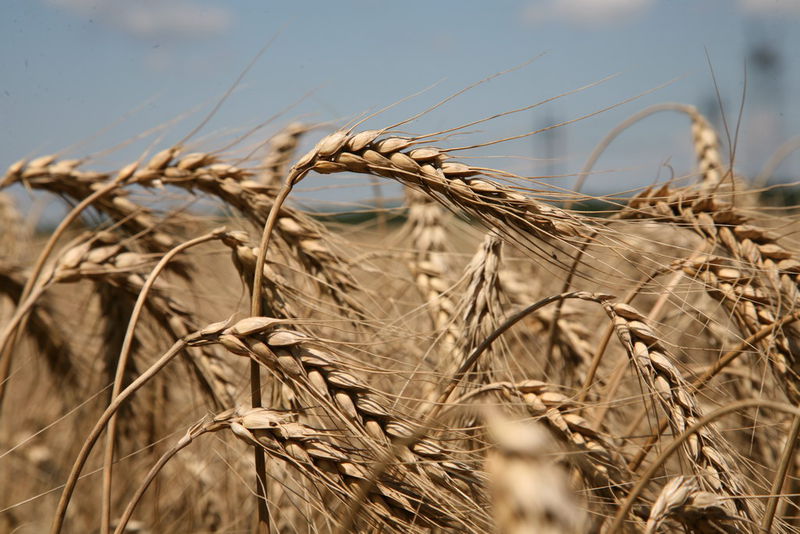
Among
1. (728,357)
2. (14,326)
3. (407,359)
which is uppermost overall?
(14,326)

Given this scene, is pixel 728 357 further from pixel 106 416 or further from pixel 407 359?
pixel 106 416

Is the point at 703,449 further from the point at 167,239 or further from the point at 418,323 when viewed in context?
the point at 167,239

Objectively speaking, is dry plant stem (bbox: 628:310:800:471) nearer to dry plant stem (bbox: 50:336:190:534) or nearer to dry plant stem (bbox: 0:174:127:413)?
dry plant stem (bbox: 50:336:190:534)

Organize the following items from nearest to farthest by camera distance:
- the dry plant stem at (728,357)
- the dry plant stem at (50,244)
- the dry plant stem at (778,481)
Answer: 1. the dry plant stem at (778,481)
2. the dry plant stem at (728,357)
3. the dry plant stem at (50,244)

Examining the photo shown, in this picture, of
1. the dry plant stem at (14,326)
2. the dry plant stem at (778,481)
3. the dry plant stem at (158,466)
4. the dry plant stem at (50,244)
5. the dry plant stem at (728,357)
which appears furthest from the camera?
the dry plant stem at (50,244)

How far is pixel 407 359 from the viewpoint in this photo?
4.96ft

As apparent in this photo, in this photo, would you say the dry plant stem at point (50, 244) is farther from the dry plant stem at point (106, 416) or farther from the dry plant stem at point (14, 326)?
the dry plant stem at point (106, 416)

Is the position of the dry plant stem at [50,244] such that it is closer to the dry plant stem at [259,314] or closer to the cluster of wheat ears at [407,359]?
the cluster of wheat ears at [407,359]

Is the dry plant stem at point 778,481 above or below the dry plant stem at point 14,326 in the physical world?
below

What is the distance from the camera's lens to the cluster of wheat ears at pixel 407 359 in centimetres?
84

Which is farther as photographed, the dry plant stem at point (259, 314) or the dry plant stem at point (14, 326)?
the dry plant stem at point (14, 326)

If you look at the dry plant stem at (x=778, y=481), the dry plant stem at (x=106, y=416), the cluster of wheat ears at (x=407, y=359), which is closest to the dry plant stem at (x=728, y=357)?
the cluster of wheat ears at (x=407, y=359)

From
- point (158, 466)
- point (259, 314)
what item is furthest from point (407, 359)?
point (158, 466)

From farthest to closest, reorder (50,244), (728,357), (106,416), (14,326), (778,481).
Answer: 1. (50,244)
2. (14,326)
3. (728,357)
4. (106,416)
5. (778,481)
